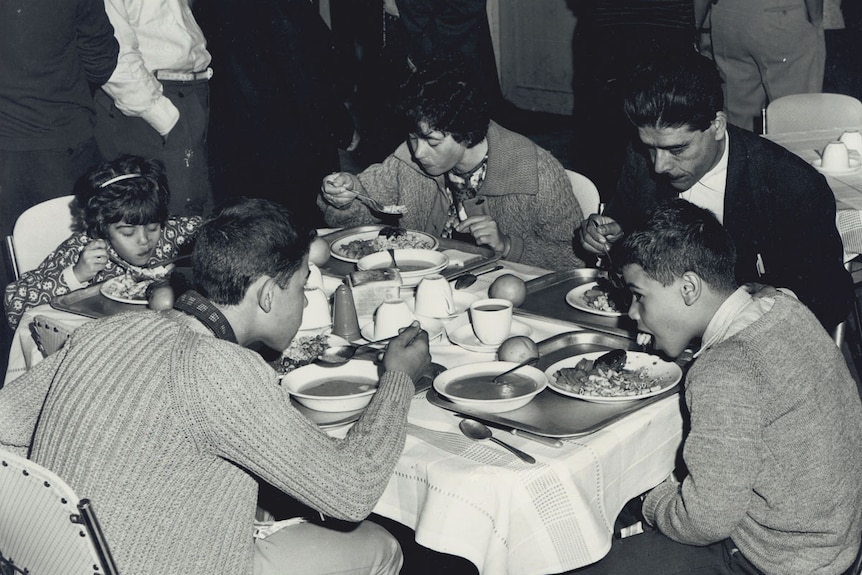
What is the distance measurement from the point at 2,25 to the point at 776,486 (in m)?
3.58

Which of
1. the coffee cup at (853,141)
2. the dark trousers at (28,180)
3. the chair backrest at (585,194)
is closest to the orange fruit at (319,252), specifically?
the chair backrest at (585,194)

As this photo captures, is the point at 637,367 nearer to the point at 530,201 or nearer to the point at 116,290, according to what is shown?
the point at 530,201

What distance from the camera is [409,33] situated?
20.0ft

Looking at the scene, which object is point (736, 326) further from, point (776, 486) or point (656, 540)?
point (656, 540)

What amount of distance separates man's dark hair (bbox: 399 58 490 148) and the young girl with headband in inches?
39.6

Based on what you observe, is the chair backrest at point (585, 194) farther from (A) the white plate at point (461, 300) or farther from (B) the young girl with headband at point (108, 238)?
(B) the young girl with headband at point (108, 238)

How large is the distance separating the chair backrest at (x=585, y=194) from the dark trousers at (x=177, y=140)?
238 centimetres

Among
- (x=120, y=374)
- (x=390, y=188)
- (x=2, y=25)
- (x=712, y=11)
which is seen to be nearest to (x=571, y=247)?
(x=390, y=188)

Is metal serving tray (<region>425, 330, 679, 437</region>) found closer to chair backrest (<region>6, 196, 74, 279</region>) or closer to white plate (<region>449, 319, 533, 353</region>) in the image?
white plate (<region>449, 319, 533, 353</region>)

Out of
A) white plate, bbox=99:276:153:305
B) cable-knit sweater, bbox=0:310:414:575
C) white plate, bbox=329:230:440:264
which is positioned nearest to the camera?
cable-knit sweater, bbox=0:310:414:575

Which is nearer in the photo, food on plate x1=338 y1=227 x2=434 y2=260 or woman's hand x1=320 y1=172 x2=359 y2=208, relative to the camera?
food on plate x1=338 y1=227 x2=434 y2=260

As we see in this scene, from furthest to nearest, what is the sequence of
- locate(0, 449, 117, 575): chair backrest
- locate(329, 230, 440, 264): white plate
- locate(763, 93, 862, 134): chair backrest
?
locate(763, 93, 862, 134): chair backrest, locate(329, 230, 440, 264): white plate, locate(0, 449, 117, 575): chair backrest

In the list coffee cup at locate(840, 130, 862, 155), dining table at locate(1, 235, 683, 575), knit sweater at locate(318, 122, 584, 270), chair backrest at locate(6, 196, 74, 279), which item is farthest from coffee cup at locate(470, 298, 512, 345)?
coffee cup at locate(840, 130, 862, 155)

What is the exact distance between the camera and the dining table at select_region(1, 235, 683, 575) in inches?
72.7
